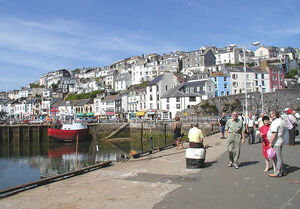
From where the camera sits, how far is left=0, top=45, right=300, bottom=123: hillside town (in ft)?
198

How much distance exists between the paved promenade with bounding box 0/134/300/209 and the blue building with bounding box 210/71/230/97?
5398 cm

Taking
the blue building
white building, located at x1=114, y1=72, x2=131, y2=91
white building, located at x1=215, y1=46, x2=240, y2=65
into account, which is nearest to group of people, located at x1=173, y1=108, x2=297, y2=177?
the blue building

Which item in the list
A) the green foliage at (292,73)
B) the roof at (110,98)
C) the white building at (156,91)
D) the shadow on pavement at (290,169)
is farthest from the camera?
the green foliage at (292,73)

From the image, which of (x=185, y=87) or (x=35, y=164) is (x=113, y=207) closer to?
(x=35, y=164)

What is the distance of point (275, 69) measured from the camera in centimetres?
6894

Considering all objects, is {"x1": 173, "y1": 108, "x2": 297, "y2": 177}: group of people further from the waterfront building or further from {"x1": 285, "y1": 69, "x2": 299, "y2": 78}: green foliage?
{"x1": 285, "y1": 69, "x2": 299, "y2": 78}: green foliage

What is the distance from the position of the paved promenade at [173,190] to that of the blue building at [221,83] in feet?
177

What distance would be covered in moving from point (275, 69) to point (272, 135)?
69.0 metres

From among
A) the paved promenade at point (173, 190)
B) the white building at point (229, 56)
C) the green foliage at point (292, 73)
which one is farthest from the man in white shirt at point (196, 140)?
the white building at point (229, 56)

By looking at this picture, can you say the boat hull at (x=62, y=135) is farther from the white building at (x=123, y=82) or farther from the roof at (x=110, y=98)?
the white building at (x=123, y=82)

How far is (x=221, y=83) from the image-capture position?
62.7 meters

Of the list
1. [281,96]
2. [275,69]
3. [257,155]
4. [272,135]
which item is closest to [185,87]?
[281,96]

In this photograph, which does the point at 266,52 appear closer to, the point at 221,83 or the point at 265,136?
the point at 221,83

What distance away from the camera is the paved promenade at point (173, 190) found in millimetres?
5793
